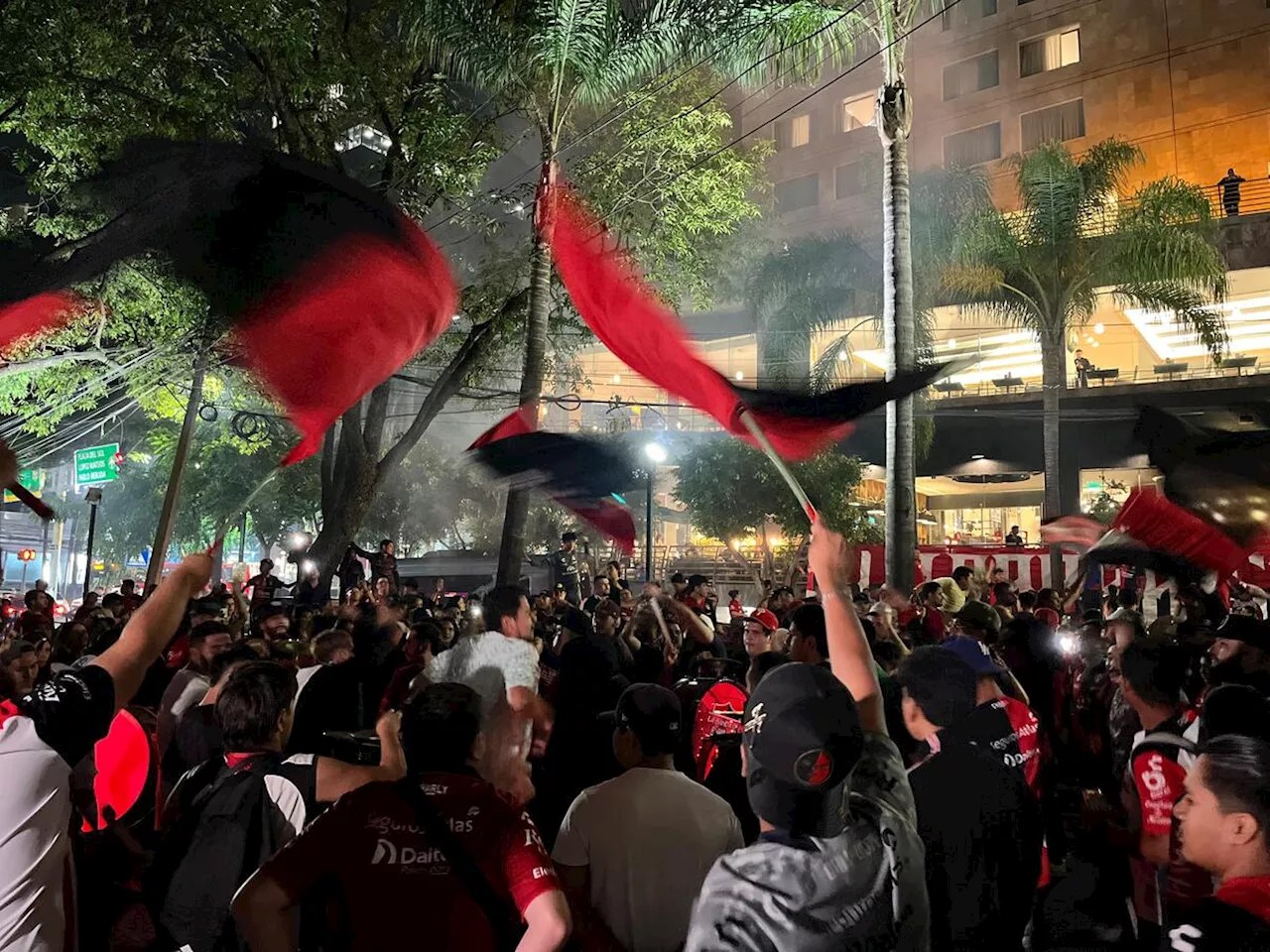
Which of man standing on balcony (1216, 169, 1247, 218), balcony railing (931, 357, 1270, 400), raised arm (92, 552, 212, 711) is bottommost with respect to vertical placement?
raised arm (92, 552, 212, 711)

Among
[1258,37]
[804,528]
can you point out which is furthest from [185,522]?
[1258,37]

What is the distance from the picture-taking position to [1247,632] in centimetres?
597

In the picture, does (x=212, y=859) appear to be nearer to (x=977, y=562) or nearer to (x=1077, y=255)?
(x=977, y=562)

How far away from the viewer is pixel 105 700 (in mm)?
2750

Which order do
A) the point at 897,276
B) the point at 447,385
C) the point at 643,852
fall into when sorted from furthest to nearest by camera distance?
the point at 447,385
the point at 897,276
the point at 643,852

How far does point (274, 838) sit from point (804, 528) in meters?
29.7

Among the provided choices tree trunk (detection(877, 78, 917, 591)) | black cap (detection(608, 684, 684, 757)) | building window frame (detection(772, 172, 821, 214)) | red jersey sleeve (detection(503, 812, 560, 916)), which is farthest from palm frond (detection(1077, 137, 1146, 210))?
building window frame (detection(772, 172, 821, 214))

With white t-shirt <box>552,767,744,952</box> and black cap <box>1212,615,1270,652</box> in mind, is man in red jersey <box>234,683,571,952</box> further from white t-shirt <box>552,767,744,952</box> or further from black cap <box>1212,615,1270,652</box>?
black cap <box>1212,615,1270,652</box>

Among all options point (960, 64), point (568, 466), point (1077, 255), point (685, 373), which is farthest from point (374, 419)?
point (960, 64)

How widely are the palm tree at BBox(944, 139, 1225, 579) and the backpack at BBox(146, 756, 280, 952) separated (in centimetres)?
2276

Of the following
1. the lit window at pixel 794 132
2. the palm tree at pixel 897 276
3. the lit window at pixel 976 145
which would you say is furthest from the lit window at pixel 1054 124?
the palm tree at pixel 897 276

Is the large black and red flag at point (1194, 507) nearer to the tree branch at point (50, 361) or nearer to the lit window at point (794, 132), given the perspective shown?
the tree branch at point (50, 361)

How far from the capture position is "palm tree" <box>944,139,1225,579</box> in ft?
73.2

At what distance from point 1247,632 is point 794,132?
4946 cm
